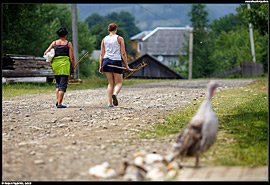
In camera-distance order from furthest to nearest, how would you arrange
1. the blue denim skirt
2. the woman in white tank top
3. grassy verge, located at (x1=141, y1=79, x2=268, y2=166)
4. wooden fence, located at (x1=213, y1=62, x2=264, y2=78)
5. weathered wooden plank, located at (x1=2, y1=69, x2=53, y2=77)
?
wooden fence, located at (x1=213, y1=62, x2=264, y2=78), weathered wooden plank, located at (x1=2, y1=69, x2=53, y2=77), the blue denim skirt, the woman in white tank top, grassy verge, located at (x1=141, y1=79, x2=268, y2=166)

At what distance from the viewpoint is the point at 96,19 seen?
123625 millimetres

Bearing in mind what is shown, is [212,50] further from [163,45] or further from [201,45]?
[163,45]

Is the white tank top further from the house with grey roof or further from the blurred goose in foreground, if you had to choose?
the house with grey roof

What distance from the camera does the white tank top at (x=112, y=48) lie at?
10.1 meters

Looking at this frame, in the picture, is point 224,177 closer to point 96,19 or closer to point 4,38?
point 4,38

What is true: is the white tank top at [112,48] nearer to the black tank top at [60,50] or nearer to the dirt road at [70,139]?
the black tank top at [60,50]

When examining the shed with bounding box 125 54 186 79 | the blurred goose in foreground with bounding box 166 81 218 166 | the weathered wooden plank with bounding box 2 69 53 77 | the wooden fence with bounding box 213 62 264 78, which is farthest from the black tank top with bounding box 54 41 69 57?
the wooden fence with bounding box 213 62 264 78

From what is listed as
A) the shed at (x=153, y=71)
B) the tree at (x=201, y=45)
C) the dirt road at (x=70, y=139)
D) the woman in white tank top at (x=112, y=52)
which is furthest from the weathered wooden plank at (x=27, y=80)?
the tree at (x=201, y=45)

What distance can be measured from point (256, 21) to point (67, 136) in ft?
38.1

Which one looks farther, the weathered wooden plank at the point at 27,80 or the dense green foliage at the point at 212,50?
the dense green foliage at the point at 212,50

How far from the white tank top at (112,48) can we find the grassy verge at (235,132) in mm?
2204

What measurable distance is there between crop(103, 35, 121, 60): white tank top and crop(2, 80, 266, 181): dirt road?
4.38 ft

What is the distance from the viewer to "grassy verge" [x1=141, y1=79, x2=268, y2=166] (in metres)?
5.23

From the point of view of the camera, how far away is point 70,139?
258 inches
